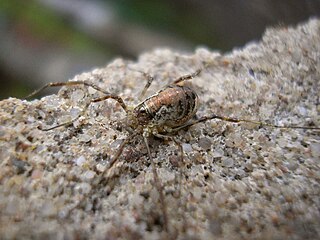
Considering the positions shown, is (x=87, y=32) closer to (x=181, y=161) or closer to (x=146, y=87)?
(x=146, y=87)

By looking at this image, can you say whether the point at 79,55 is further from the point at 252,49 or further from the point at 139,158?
the point at 139,158

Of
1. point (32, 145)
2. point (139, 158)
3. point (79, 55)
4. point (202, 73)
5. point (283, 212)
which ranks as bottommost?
point (283, 212)

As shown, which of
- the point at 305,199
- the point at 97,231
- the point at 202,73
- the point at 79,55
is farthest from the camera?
the point at 79,55

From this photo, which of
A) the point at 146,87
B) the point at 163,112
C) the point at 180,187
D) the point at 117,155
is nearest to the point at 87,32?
the point at 146,87

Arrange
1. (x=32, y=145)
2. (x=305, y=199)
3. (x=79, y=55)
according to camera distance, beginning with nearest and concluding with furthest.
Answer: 1. (x=305, y=199)
2. (x=32, y=145)
3. (x=79, y=55)

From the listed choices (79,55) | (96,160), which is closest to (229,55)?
(96,160)
